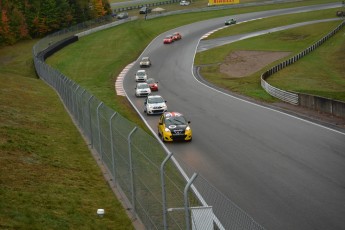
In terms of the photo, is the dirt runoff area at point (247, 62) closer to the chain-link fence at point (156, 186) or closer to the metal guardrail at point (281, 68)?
the metal guardrail at point (281, 68)

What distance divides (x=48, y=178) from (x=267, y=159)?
9177 mm

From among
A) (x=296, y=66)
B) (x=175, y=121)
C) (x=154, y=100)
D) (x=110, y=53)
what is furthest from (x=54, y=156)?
(x=110, y=53)

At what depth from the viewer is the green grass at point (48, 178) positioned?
450 inches

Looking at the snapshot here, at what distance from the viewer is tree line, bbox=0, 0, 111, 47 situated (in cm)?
8469

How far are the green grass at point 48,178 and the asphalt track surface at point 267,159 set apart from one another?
3.95 meters

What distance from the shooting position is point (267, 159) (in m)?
20.8

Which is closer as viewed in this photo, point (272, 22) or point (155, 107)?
point (155, 107)

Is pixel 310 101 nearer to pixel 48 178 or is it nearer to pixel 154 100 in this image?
pixel 154 100

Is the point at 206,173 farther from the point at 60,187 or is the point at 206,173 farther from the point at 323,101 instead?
the point at 323,101

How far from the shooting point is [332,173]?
717 inches

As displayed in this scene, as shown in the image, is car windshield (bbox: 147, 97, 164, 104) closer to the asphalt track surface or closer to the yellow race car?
the asphalt track surface

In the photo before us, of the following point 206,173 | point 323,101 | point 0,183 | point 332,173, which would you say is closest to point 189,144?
point 206,173

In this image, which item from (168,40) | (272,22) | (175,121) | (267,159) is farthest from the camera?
(272,22)

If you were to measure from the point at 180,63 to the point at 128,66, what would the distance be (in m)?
6.71
